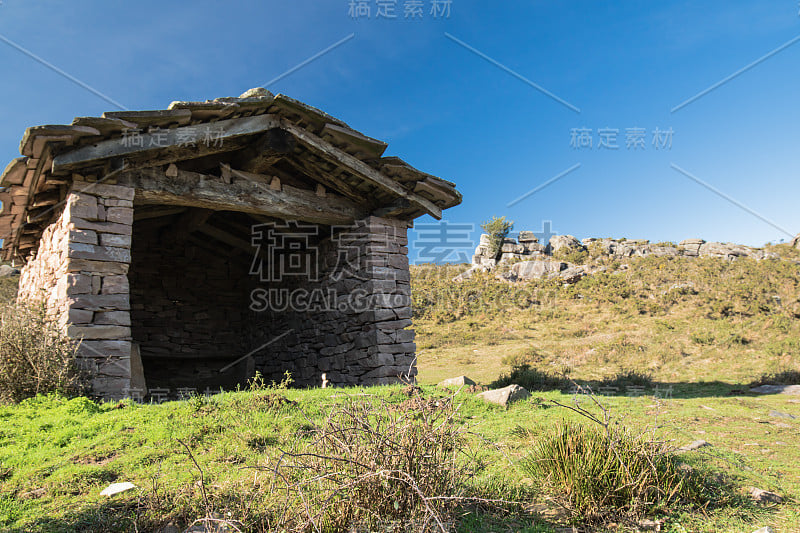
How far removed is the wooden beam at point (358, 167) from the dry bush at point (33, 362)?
3.93 m

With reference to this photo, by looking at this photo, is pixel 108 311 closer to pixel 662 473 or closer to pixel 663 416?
pixel 662 473

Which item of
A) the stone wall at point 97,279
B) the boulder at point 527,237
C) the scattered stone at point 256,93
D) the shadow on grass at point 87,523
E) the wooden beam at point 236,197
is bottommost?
the shadow on grass at point 87,523

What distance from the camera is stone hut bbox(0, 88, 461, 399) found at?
229 inches

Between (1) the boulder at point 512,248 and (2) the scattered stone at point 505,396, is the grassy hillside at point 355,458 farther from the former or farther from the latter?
(1) the boulder at point 512,248

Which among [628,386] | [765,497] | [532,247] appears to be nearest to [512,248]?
[532,247]

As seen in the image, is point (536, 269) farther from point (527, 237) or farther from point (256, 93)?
point (256, 93)

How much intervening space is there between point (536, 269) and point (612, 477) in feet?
80.5

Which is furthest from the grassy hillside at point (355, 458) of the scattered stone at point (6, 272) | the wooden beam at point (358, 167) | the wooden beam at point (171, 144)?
Result: the scattered stone at point (6, 272)

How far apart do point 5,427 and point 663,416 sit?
21.7ft

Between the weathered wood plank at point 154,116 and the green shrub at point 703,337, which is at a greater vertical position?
the weathered wood plank at point 154,116

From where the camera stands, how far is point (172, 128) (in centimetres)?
622

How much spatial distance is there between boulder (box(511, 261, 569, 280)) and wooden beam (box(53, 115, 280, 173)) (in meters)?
21.3

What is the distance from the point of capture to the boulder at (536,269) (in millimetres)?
26031

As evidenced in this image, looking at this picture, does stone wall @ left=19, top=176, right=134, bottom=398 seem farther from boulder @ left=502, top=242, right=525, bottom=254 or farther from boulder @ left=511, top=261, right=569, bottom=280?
boulder @ left=502, top=242, right=525, bottom=254
